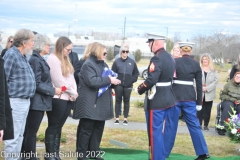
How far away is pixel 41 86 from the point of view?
19.4ft

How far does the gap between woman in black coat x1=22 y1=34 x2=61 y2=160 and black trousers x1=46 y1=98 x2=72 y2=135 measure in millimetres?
249

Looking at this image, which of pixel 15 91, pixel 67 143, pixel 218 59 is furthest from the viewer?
pixel 218 59

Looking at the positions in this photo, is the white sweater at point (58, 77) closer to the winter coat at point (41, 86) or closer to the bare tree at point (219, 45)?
the winter coat at point (41, 86)

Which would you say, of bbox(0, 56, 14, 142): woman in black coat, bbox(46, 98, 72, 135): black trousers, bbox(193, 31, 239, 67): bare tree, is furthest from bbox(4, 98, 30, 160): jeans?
bbox(193, 31, 239, 67): bare tree

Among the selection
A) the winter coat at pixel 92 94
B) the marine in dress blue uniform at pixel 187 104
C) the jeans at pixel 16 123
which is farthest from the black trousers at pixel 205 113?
the jeans at pixel 16 123

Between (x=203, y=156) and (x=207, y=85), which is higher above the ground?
(x=207, y=85)

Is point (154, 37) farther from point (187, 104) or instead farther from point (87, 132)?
point (87, 132)

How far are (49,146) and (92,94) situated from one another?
3.40ft

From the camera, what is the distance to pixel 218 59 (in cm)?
4366

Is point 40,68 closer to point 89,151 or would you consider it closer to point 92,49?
point 92,49

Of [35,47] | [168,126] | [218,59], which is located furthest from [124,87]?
[218,59]

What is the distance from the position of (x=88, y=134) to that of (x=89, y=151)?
423 mm

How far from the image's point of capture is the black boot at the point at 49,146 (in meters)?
6.47

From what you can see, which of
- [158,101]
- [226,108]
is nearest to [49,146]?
[158,101]
